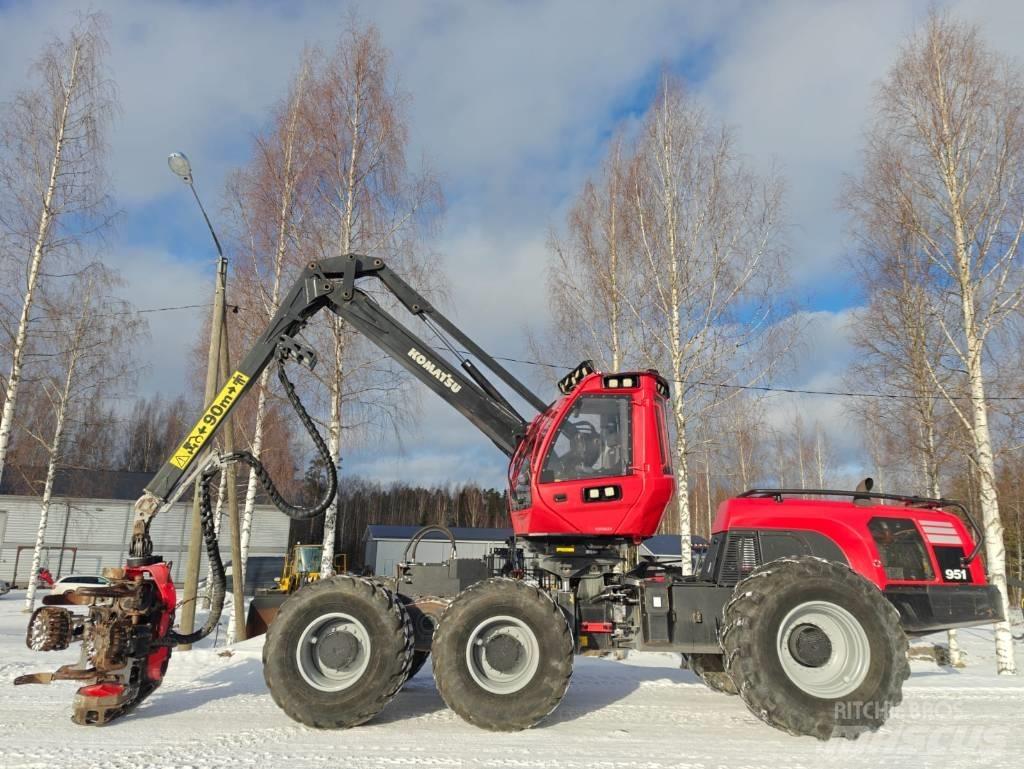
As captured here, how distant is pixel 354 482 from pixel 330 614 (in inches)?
3136

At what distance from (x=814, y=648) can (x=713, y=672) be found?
73.6 inches

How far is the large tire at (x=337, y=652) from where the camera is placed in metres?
5.61

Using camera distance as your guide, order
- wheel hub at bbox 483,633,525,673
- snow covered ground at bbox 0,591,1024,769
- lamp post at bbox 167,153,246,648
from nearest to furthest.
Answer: snow covered ground at bbox 0,591,1024,769 → wheel hub at bbox 483,633,525,673 → lamp post at bbox 167,153,246,648

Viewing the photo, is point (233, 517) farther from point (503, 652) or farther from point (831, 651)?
point (831, 651)

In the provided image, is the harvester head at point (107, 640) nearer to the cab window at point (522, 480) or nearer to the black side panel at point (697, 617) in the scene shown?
the cab window at point (522, 480)

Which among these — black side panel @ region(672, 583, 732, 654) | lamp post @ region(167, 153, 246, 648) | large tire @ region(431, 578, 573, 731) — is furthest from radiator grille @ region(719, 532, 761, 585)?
lamp post @ region(167, 153, 246, 648)

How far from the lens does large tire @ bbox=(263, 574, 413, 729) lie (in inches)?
221

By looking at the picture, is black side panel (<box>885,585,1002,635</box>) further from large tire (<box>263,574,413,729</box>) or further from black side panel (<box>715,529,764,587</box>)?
large tire (<box>263,574,413,729</box>)

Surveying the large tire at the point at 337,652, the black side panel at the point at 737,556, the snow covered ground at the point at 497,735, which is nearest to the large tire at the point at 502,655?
the snow covered ground at the point at 497,735

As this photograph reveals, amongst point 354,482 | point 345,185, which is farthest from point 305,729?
point 354,482

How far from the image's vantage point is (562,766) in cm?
456

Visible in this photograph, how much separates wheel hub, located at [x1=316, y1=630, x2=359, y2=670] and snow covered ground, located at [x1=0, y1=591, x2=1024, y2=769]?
552mm

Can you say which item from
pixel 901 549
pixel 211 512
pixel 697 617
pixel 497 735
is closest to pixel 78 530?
pixel 211 512

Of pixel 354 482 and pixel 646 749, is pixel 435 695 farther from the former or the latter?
pixel 354 482
